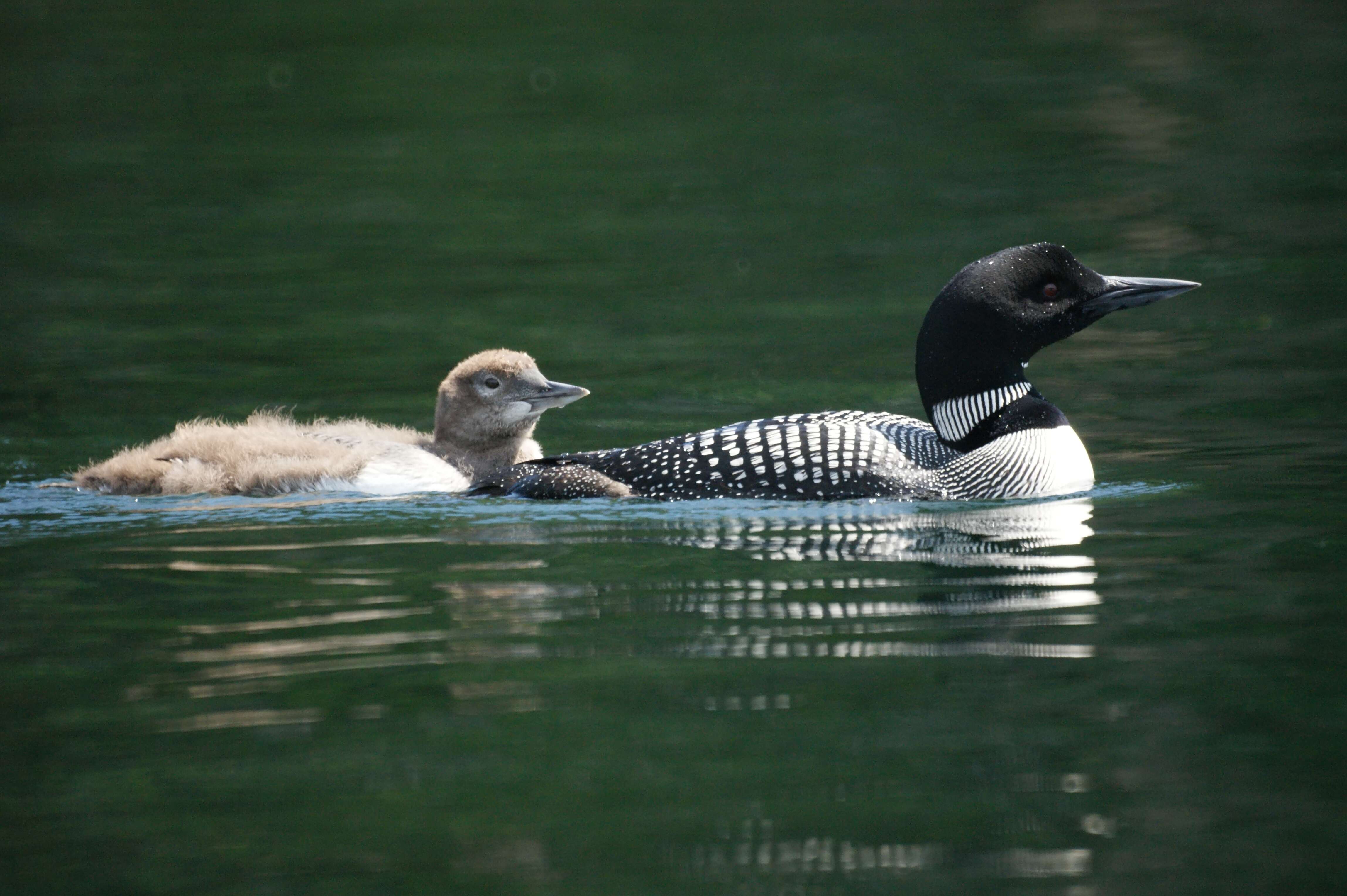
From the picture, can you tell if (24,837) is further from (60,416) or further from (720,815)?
(60,416)

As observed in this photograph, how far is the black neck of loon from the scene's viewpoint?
5.95 m

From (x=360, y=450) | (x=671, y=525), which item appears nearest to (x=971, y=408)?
(x=671, y=525)

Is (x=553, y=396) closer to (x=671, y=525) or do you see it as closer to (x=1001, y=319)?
(x=671, y=525)

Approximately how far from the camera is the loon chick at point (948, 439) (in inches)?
229

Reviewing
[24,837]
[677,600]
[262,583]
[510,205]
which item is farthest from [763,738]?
[510,205]

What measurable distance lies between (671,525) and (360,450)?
1200 mm

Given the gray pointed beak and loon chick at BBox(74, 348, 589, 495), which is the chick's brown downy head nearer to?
loon chick at BBox(74, 348, 589, 495)

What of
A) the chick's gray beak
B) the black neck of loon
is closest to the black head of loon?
the black neck of loon

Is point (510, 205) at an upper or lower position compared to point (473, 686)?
upper

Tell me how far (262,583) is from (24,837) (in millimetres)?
1685

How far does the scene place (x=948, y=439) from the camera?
608 centimetres

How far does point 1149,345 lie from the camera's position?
8328mm

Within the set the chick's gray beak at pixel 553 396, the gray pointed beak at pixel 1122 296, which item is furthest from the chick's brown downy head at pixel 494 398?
the gray pointed beak at pixel 1122 296

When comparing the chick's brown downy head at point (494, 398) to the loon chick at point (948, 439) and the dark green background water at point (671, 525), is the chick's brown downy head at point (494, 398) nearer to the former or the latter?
the loon chick at point (948, 439)
